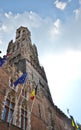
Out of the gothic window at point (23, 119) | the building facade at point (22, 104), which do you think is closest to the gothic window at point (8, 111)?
the building facade at point (22, 104)

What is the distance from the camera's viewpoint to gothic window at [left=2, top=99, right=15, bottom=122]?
57.1 feet

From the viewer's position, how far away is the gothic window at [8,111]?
17.4 metres

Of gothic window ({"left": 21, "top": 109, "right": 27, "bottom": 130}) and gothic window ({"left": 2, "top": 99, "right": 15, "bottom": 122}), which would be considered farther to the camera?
gothic window ({"left": 21, "top": 109, "right": 27, "bottom": 130})

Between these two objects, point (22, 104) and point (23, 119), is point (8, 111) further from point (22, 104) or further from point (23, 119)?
point (22, 104)

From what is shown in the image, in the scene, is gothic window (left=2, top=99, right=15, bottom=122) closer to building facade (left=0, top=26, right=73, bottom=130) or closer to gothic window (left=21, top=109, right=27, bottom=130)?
building facade (left=0, top=26, right=73, bottom=130)

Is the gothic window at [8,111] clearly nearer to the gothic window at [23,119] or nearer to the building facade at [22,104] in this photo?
the building facade at [22,104]

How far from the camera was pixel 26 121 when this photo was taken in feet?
67.3

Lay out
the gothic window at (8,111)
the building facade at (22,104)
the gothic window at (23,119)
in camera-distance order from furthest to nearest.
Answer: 1. the gothic window at (23,119)
2. the building facade at (22,104)
3. the gothic window at (8,111)

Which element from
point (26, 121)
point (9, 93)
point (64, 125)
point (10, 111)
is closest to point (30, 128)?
point (26, 121)

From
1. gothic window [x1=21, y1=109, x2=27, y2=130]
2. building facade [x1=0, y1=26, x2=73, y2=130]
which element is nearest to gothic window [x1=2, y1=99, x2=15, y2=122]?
building facade [x1=0, y1=26, x2=73, y2=130]

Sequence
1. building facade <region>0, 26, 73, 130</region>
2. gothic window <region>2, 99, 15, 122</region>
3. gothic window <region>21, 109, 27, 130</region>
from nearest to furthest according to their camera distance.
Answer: gothic window <region>2, 99, 15, 122</region> < building facade <region>0, 26, 73, 130</region> < gothic window <region>21, 109, 27, 130</region>

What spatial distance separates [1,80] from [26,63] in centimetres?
1102

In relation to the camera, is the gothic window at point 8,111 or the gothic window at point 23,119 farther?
the gothic window at point 23,119

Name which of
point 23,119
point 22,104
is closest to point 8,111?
point 23,119
